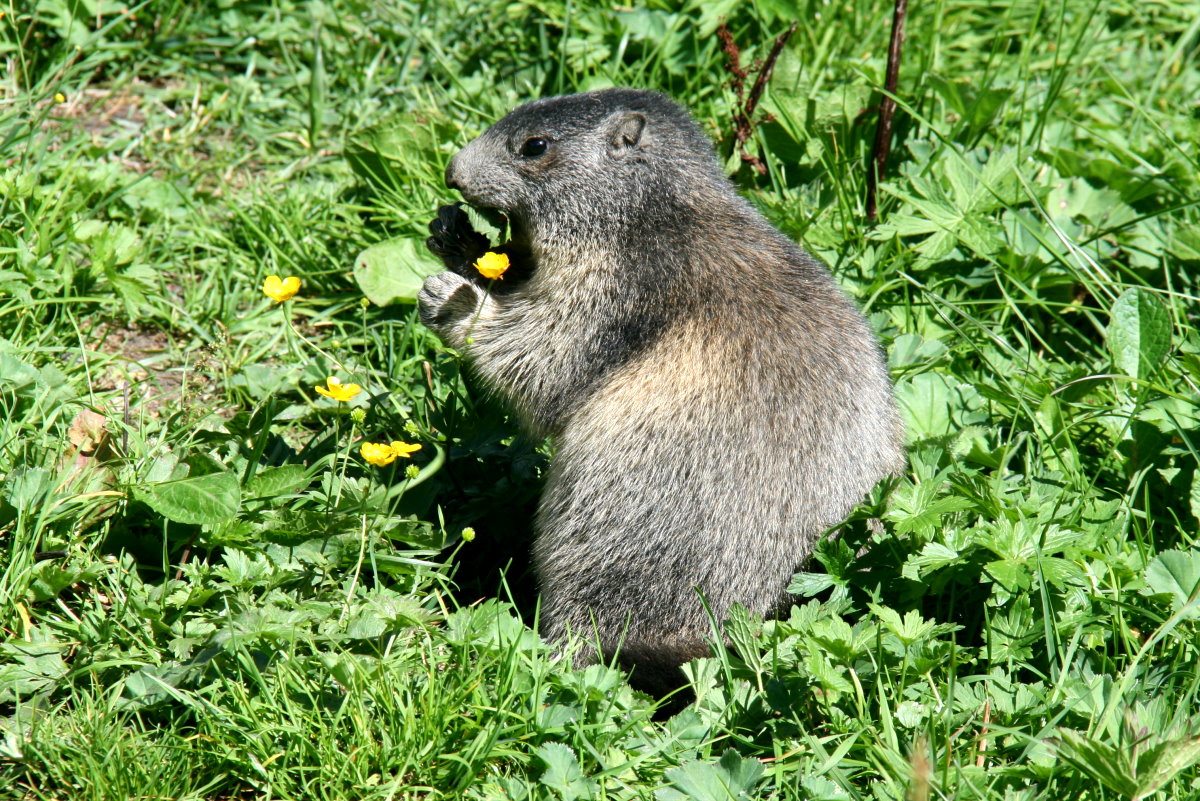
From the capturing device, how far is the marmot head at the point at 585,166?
4.18 meters

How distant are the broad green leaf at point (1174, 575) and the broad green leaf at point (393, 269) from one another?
3251 millimetres

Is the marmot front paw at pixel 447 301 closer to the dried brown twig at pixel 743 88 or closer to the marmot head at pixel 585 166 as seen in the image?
the marmot head at pixel 585 166

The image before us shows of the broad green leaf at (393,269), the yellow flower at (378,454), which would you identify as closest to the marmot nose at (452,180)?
the broad green leaf at (393,269)

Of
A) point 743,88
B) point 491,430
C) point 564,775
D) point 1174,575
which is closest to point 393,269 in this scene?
point 491,430

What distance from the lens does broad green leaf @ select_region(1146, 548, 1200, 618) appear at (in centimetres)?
356

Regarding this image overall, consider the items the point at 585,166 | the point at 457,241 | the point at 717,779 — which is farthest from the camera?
the point at 457,241

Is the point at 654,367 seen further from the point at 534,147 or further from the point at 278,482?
the point at 278,482

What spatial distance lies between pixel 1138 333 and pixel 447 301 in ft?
9.35

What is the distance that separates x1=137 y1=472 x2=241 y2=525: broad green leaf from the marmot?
1071mm

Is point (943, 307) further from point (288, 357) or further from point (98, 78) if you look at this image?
point (98, 78)

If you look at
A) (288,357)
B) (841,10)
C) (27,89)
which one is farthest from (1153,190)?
(27,89)

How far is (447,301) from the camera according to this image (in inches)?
172

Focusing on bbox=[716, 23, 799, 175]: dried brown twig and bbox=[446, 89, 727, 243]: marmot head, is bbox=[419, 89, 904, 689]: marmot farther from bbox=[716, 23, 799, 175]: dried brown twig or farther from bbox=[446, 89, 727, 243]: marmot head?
bbox=[716, 23, 799, 175]: dried brown twig

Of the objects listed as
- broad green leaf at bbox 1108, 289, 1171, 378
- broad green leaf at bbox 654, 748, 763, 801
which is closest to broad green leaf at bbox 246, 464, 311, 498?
broad green leaf at bbox 654, 748, 763, 801
